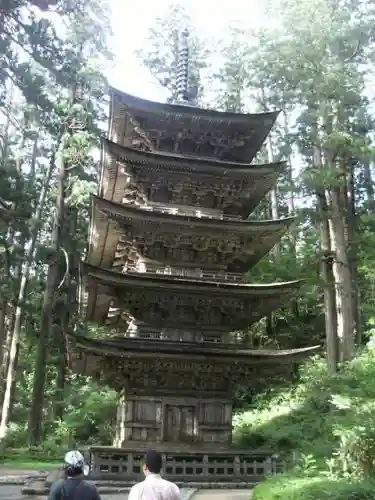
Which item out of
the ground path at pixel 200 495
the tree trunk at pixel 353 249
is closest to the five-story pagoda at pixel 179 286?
the ground path at pixel 200 495

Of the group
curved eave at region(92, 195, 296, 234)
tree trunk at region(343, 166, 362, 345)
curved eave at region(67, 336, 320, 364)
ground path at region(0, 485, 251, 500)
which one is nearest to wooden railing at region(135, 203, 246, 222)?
curved eave at region(92, 195, 296, 234)

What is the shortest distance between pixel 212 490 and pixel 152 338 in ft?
13.9

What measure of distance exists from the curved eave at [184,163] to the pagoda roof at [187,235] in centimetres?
146

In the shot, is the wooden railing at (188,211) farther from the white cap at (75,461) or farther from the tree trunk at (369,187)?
the tree trunk at (369,187)

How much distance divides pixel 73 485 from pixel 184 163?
42.3 feet

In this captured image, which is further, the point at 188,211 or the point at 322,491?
the point at 188,211

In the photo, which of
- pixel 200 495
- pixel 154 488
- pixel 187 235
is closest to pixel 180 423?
pixel 200 495

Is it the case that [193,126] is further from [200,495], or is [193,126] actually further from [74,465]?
[74,465]

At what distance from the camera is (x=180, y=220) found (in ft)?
51.2

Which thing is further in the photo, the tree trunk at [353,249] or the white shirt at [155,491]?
the tree trunk at [353,249]

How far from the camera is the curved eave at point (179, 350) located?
548 inches

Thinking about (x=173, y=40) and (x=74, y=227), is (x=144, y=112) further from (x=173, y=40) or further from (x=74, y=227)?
(x=173, y=40)

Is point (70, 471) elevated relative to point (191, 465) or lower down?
elevated

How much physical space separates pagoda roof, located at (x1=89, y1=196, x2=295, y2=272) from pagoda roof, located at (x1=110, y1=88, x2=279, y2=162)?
2.89 meters
